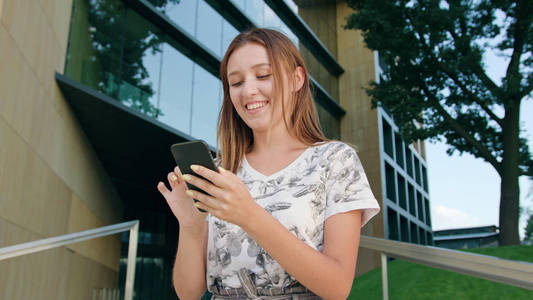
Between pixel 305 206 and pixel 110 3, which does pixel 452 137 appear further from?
pixel 305 206

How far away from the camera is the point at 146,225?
1472 centimetres

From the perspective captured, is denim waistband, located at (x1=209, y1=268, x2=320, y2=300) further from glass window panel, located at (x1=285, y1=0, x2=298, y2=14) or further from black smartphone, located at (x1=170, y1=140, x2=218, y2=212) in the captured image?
glass window panel, located at (x1=285, y1=0, x2=298, y2=14)

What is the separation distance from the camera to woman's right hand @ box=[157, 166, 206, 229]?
126cm

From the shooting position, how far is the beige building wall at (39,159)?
4871 mm

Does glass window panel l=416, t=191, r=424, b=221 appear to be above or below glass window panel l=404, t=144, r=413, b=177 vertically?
below

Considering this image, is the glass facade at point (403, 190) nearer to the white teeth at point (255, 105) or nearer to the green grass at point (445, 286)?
the green grass at point (445, 286)

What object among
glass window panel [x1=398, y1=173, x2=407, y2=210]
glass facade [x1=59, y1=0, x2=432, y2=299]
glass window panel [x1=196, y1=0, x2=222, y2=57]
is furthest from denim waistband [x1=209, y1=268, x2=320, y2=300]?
glass window panel [x1=398, y1=173, x2=407, y2=210]

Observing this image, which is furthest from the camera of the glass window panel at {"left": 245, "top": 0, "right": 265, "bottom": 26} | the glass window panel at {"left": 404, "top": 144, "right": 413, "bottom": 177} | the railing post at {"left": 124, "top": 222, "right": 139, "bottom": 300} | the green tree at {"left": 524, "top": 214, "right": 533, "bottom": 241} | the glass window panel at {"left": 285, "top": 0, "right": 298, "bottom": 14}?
the glass window panel at {"left": 404, "top": 144, "right": 413, "bottom": 177}

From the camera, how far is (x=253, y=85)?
1376 millimetres

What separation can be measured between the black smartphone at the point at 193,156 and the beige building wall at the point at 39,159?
424 centimetres

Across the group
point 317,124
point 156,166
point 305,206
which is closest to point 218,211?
point 305,206

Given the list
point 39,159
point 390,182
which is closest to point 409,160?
point 390,182

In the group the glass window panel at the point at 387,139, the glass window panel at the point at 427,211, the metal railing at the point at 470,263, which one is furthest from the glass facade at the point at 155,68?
the glass window panel at the point at 427,211

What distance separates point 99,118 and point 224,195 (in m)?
7.76
